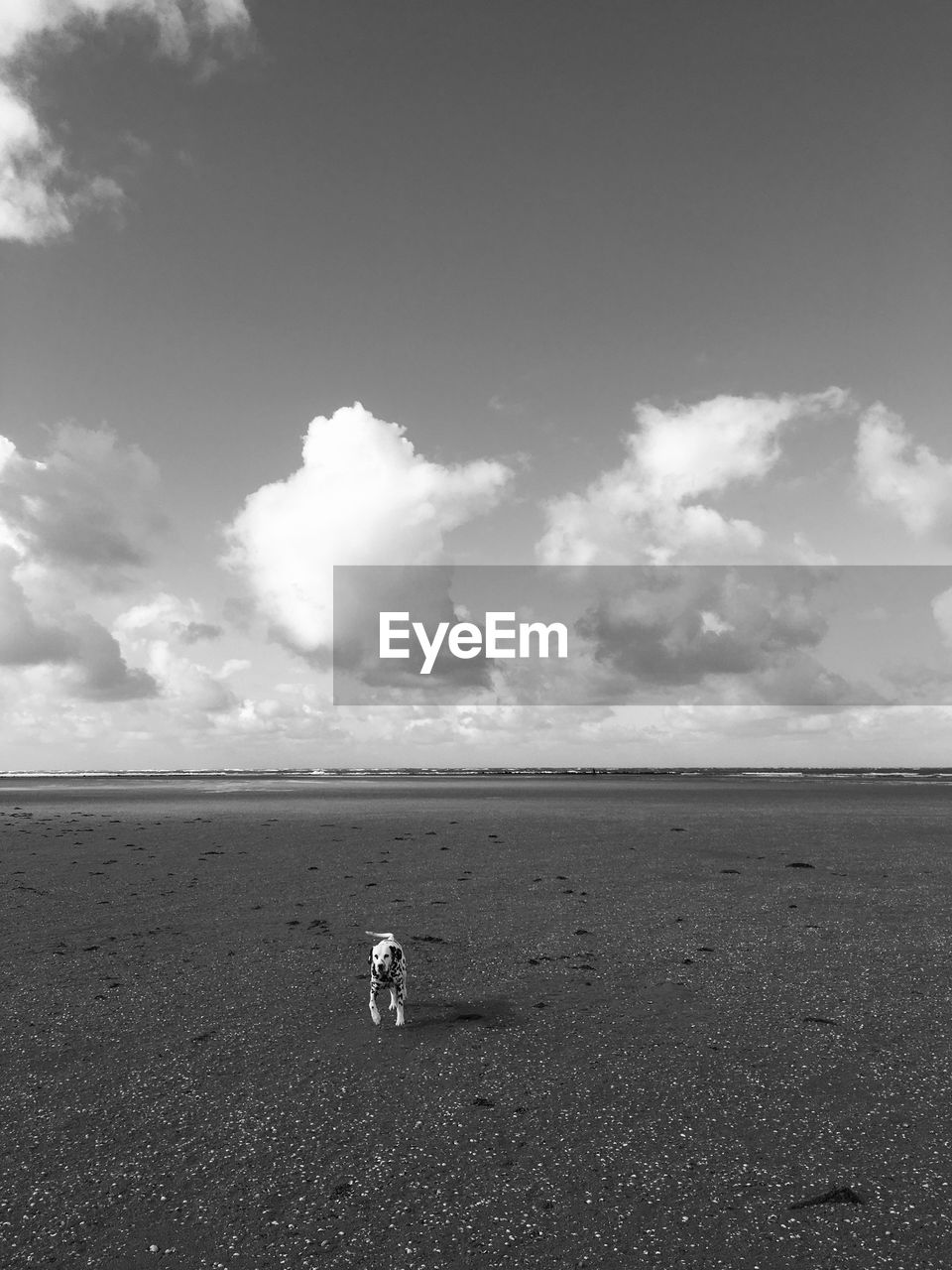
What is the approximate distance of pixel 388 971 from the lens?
10.1 m

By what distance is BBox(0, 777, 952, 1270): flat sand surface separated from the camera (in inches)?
235

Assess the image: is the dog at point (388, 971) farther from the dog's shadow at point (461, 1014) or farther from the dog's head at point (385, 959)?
the dog's shadow at point (461, 1014)

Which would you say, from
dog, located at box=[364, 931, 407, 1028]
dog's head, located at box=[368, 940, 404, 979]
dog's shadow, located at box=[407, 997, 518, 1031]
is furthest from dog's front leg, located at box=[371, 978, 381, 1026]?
dog's shadow, located at box=[407, 997, 518, 1031]

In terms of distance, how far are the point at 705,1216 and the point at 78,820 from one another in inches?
1791

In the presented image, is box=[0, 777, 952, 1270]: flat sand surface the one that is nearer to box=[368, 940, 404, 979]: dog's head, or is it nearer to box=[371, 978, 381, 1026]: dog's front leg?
box=[371, 978, 381, 1026]: dog's front leg

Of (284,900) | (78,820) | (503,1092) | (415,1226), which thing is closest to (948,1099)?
(503,1092)

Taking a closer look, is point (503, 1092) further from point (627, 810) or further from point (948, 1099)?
point (627, 810)

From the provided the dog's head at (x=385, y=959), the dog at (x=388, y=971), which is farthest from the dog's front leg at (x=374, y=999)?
the dog's head at (x=385, y=959)

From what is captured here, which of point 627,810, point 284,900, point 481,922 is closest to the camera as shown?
point 481,922

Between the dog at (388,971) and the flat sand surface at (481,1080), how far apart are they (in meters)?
0.32

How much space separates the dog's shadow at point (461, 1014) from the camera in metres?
10.2

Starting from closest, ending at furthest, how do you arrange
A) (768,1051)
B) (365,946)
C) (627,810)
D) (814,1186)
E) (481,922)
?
(814,1186) < (768,1051) < (365,946) < (481,922) < (627,810)

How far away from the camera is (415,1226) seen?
19.6ft

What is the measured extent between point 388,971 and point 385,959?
0.18 metres
